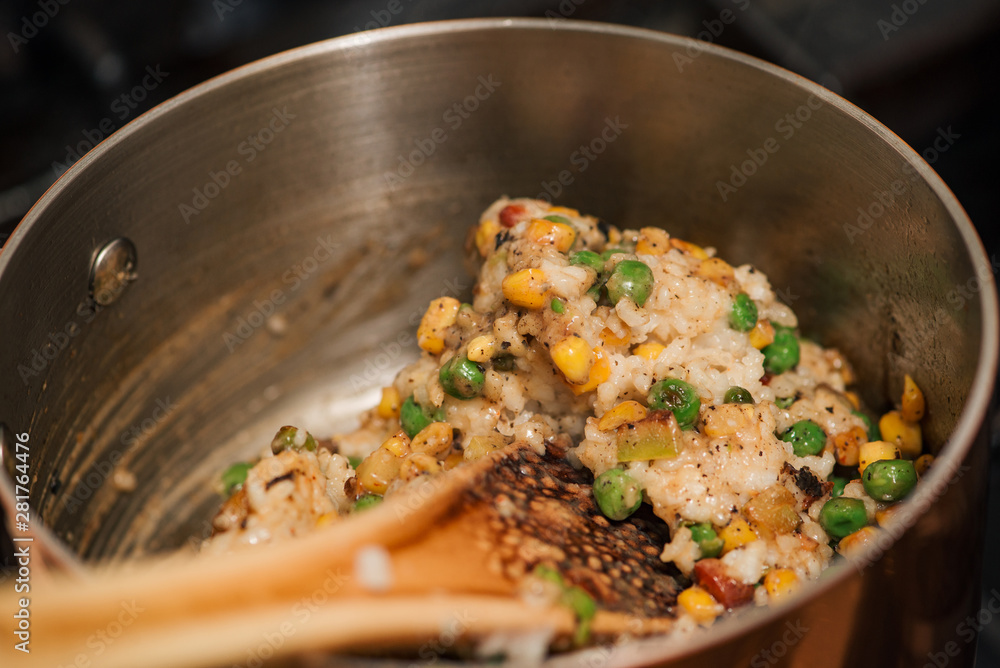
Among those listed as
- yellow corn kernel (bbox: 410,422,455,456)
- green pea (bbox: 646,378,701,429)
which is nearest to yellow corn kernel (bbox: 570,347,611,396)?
green pea (bbox: 646,378,701,429)

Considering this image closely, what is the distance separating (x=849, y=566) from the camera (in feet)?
3.90

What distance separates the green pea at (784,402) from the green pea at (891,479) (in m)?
0.32

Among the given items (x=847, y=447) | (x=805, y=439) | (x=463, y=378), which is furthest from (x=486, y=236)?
(x=847, y=447)

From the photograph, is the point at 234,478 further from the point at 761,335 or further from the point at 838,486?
the point at 838,486

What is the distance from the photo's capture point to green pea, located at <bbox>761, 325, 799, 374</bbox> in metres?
2.26

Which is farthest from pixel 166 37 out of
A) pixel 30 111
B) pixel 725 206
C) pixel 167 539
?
pixel 725 206

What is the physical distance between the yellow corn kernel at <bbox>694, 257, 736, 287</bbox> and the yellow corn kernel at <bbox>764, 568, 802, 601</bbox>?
0.80 meters

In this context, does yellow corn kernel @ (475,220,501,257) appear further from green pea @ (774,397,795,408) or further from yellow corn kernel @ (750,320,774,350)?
green pea @ (774,397,795,408)

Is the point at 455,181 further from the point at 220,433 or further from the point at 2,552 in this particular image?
the point at 2,552

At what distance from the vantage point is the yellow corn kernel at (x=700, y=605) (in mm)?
1662

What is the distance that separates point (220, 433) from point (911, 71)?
3.21m

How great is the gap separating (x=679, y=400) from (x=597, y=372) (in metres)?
0.21

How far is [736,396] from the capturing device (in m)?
2.04

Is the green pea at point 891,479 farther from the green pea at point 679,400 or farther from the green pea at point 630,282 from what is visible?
the green pea at point 630,282
